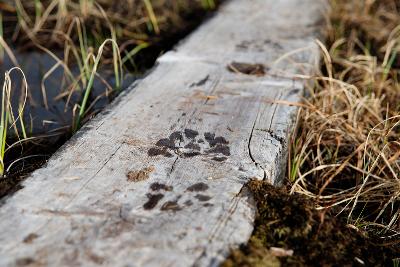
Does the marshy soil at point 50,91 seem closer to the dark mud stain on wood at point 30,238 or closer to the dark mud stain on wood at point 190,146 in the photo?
the dark mud stain on wood at point 30,238

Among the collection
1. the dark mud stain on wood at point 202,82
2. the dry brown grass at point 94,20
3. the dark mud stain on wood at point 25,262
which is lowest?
the dark mud stain on wood at point 25,262

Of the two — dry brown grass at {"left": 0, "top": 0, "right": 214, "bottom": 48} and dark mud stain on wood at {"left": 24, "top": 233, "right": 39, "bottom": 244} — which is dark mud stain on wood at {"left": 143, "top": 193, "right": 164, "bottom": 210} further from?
dry brown grass at {"left": 0, "top": 0, "right": 214, "bottom": 48}

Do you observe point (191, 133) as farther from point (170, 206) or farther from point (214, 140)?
point (170, 206)

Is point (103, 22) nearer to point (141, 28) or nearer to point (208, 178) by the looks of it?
point (141, 28)

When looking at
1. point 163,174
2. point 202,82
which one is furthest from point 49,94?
point 163,174

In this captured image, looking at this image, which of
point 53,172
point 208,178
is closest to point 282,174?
point 208,178

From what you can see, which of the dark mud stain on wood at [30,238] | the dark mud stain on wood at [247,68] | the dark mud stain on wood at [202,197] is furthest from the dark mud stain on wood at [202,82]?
the dark mud stain on wood at [30,238]
